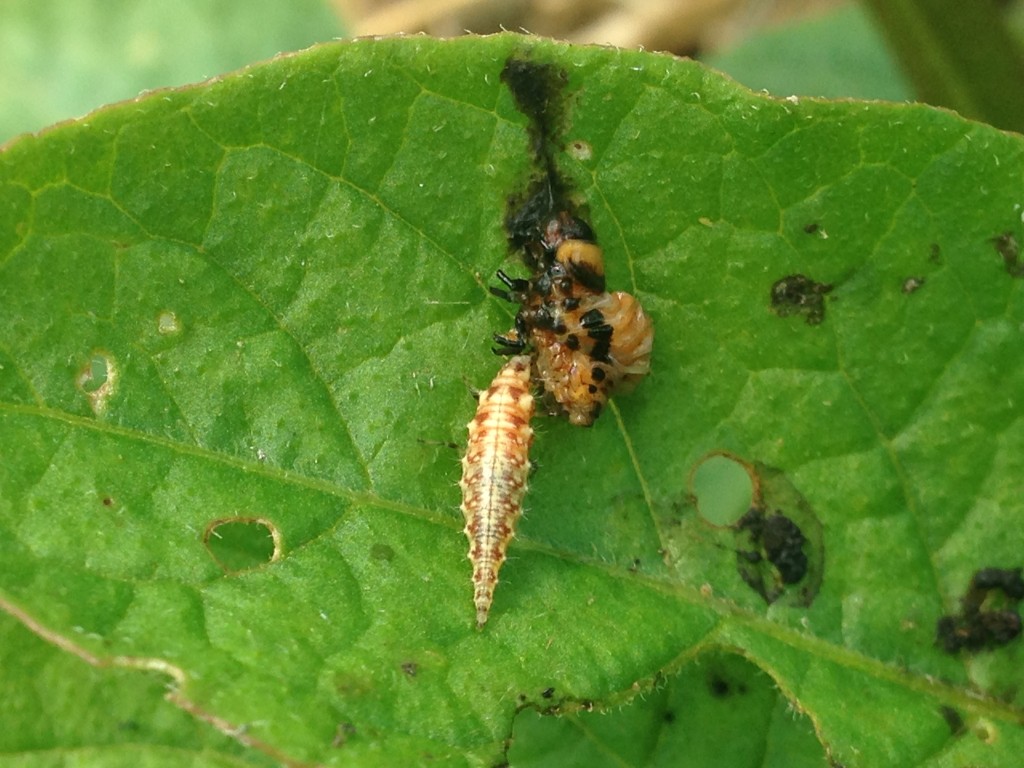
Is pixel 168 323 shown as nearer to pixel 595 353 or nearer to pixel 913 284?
pixel 595 353

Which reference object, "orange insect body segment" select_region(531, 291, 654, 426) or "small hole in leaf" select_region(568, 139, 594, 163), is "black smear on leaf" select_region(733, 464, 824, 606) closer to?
"orange insect body segment" select_region(531, 291, 654, 426)

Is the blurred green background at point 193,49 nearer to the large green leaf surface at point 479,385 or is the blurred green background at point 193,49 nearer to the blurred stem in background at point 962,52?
the blurred stem in background at point 962,52

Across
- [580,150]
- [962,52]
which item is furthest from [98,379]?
[962,52]

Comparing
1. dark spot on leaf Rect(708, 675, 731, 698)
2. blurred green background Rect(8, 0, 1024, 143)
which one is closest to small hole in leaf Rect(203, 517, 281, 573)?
dark spot on leaf Rect(708, 675, 731, 698)

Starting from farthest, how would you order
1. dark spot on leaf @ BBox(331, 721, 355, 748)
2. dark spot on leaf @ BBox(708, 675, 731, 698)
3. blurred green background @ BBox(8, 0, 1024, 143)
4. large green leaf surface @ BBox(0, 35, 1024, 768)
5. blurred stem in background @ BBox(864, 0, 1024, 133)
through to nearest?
blurred green background @ BBox(8, 0, 1024, 143), blurred stem in background @ BBox(864, 0, 1024, 133), dark spot on leaf @ BBox(708, 675, 731, 698), large green leaf surface @ BBox(0, 35, 1024, 768), dark spot on leaf @ BBox(331, 721, 355, 748)

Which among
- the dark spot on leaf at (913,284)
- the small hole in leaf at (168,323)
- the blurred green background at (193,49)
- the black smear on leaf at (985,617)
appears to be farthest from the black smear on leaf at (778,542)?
the blurred green background at (193,49)
